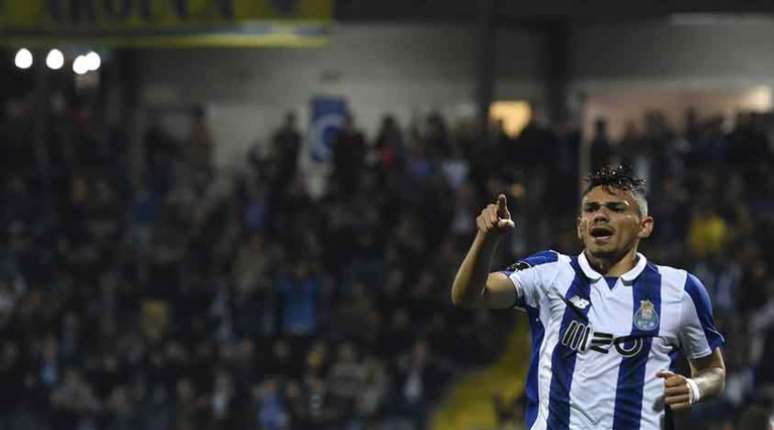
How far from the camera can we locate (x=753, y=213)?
16953 millimetres

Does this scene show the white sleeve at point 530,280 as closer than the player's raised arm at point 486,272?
No

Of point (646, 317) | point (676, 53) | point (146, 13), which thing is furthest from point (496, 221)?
point (676, 53)

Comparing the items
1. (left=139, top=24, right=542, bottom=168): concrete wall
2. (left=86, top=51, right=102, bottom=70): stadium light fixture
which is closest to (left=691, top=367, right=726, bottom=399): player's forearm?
(left=86, top=51, right=102, bottom=70): stadium light fixture

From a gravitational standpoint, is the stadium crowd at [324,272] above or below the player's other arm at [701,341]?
below

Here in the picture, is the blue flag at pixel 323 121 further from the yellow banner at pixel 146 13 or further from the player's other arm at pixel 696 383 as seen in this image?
the player's other arm at pixel 696 383

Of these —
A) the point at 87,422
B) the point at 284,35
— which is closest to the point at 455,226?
the point at 284,35

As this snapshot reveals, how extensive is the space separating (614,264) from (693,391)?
1.52 feet

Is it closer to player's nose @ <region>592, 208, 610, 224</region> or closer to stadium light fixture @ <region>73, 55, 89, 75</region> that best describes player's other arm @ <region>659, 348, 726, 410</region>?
player's nose @ <region>592, 208, 610, 224</region>

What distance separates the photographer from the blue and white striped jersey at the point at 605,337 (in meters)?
5.20

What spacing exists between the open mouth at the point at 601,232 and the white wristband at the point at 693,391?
501 millimetres

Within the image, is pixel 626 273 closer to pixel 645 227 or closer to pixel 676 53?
pixel 645 227

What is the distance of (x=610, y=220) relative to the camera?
516 centimetres

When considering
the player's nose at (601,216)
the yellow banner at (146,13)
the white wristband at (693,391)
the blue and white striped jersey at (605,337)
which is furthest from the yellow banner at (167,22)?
the white wristband at (693,391)

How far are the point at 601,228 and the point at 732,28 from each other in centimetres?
1863
